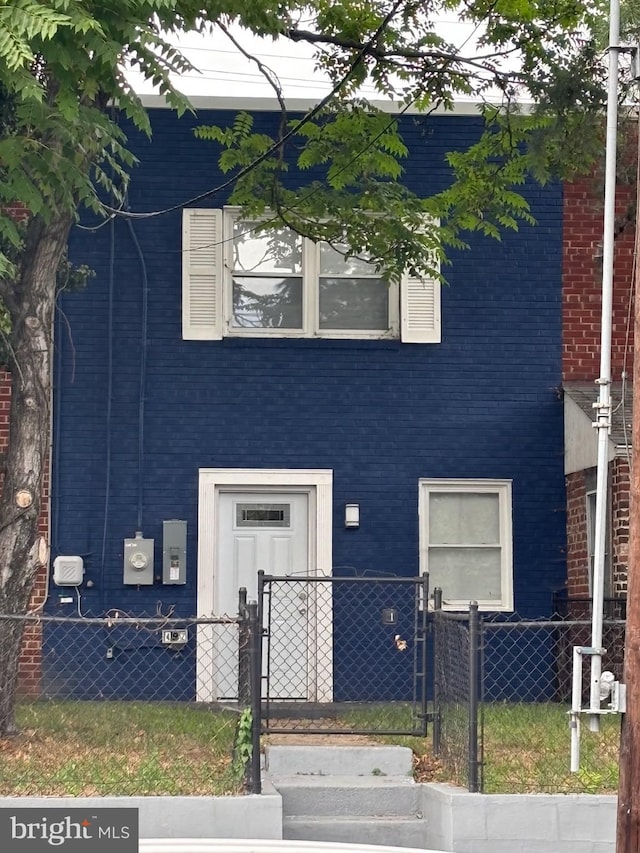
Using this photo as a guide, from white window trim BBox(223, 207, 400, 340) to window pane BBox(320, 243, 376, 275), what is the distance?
88 millimetres

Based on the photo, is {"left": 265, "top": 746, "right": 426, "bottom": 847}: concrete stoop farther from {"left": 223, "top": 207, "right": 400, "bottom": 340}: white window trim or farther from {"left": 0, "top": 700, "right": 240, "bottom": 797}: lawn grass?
{"left": 223, "top": 207, "right": 400, "bottom": 340}: white window trim

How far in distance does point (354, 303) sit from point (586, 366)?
2565 millimetres

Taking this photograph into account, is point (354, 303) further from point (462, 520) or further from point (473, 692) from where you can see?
point (473, 692)

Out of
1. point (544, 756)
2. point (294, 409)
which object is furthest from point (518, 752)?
point (294, 409)

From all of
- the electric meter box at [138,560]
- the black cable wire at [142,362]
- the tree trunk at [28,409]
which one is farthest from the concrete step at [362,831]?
the black cable wire at [142,362]

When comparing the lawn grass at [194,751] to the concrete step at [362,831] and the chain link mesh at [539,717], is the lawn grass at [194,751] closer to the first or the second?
the chain link mesh at [539,717]

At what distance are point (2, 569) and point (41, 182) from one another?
2857 mm

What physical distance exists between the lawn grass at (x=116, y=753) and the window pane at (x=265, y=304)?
4477 millimetres

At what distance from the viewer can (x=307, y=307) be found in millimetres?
13898

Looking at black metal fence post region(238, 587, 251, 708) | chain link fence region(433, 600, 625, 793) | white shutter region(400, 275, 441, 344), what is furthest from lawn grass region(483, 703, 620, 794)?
white shutter region(400, 275, 441, 344)

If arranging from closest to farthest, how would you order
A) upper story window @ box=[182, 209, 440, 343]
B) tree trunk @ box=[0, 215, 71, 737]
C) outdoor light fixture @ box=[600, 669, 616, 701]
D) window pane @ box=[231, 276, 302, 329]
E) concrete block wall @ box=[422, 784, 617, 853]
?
outdoor light fixture @ box=[600, 669, 616, 701] < concrete block wall @ box=[422, 784, 617, 853] < tree trunk @ box=[0, 215, 71, 737] < upper story window @ box=[182, 209, 440, 343] < window pane @ box=[231, 276, 302, 329]

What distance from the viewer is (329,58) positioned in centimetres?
1202

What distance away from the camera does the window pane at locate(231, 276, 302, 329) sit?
45.7ft

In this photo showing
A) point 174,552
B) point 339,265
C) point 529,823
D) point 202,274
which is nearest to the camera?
point 529,823
